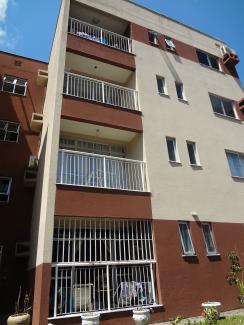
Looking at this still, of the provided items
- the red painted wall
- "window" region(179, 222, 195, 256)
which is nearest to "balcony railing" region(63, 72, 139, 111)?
the red painted wall

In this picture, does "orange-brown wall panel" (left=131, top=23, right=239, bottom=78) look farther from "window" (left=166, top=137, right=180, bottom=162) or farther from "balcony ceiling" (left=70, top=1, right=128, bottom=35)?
"window" (left=166, top=137, right=180, bottom=162)

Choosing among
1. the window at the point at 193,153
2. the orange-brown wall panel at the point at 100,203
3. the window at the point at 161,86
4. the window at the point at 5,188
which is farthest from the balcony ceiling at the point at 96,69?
the orange-brown wall panel at the point at 100,203

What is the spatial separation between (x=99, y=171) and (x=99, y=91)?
433 centimetres

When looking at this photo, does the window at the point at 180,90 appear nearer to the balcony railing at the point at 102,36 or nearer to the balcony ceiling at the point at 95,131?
the balcony railing at the point at 102,36

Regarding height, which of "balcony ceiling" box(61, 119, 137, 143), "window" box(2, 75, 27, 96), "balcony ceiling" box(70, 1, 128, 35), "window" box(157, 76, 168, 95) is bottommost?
"balcony ceiling" box(61, 119, 137, 143)

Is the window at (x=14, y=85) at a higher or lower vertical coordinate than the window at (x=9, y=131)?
higher

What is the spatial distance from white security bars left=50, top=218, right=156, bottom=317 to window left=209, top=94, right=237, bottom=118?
959 centimetres

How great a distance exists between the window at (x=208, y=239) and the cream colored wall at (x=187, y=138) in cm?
35

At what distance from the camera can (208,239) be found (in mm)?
11523

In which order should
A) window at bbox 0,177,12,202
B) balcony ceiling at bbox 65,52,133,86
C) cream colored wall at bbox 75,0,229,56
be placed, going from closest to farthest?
window at bbox 0,177,12,202 → balcony ceiling at bbox 65,52,133,86 → cream colored wall at bbox 75,0,229,56

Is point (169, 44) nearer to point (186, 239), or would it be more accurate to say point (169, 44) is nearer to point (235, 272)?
point (186, 239)

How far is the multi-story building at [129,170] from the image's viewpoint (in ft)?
29.0

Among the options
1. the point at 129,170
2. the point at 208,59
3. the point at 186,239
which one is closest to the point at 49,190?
the point at 129,170

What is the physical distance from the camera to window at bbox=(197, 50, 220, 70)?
1805 cm
